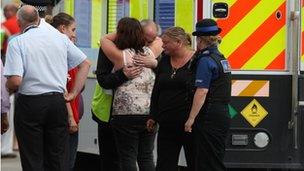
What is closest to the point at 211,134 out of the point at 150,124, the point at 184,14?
the point at 150,124

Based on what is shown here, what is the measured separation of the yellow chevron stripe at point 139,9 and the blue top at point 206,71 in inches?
52.3

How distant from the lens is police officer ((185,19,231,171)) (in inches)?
250

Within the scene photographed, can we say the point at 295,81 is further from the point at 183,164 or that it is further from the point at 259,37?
the point at 183,164

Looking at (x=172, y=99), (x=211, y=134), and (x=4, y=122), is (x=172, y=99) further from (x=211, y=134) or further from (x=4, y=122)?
(x=4, y=122)

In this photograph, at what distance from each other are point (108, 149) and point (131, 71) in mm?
899

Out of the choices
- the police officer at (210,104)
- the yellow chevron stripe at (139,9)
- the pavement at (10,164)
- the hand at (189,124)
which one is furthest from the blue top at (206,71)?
the pavement at (10,164)

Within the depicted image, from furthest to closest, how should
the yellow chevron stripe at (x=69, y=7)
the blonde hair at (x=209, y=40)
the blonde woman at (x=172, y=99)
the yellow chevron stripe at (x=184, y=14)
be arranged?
the yellow chevron stripe at (x=69, y=7) < the yellow chevron stripe at (x=184, y=14) < the blonde woman at (x=172, y=99) < the blonde hair at (x=209, y=40)

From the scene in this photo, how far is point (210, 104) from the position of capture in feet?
21.0

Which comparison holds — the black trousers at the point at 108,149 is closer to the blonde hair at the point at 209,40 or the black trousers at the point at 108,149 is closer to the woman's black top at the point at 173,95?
the woman's black top at the point at 173,95

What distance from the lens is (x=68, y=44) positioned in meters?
6.68

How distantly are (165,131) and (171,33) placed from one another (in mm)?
801

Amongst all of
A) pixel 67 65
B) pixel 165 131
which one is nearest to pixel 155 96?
pixel 165 131

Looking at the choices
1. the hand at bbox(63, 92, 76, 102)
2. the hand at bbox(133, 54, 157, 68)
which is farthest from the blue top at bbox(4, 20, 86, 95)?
the hand at bbox(133, 54, 157, 68)

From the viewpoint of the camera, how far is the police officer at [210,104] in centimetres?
636
